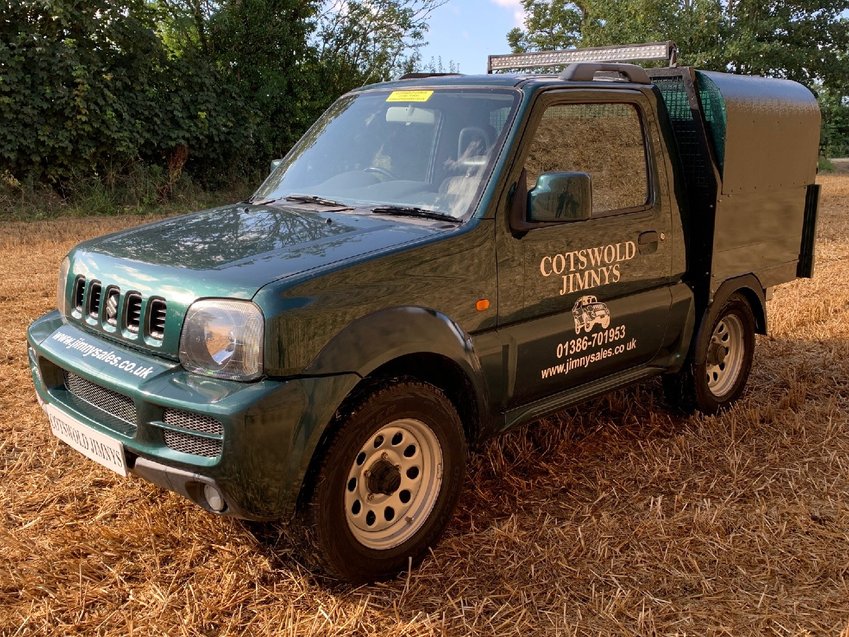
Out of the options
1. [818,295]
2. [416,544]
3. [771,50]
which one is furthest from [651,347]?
[771,50]

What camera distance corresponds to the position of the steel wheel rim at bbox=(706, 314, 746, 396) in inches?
201

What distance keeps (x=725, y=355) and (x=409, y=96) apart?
8.49ft

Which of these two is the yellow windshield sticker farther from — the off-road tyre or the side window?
the off-road tyre

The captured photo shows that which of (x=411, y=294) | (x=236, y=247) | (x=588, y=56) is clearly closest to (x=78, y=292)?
(x=236, y=247)

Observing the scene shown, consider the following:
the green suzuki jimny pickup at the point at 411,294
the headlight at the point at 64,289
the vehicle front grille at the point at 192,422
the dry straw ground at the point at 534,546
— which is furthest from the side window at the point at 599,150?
the headlight at the point at 64,289

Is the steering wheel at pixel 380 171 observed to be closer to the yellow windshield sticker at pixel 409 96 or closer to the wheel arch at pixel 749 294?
the yellow windshield sticker at pixel 409 96

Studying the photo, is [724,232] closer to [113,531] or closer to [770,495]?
[770,495]

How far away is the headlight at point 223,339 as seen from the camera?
2.78 meters

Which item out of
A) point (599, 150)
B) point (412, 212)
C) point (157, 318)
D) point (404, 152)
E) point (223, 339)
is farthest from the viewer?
point (599, 150)

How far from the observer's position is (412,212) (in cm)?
362

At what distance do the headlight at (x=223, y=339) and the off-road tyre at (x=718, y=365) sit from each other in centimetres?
289

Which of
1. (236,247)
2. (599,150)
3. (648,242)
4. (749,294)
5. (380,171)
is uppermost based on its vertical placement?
(599,150)

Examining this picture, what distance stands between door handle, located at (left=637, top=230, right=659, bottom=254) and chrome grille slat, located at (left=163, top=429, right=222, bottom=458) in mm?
2425

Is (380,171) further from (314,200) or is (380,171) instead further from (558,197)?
(558,197)
